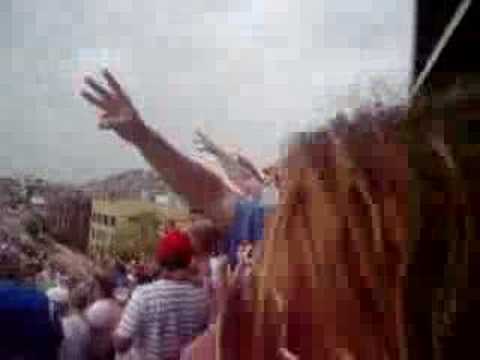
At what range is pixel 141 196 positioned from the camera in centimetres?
188

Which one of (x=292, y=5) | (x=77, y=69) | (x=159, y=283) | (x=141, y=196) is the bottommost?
(x=159, y=283)

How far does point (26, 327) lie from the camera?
57.6 inches

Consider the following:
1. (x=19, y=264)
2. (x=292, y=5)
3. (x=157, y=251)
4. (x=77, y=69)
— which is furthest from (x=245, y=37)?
(x=19, y=264)

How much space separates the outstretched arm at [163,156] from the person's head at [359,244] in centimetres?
100

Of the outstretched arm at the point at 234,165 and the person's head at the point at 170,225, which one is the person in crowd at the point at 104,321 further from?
the outstretched arm at the point at 234,165

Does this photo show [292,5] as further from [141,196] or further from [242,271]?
[242,271]

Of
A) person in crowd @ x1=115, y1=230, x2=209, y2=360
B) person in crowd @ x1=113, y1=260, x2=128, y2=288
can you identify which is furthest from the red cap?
person in crowd @ x1=113, y1=260, x2=128, y2=288

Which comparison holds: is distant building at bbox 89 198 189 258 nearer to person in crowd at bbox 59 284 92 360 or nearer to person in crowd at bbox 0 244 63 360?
person in crowd at bbox 59 284 92 360

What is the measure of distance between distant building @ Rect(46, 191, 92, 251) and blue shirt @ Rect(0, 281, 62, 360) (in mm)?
340

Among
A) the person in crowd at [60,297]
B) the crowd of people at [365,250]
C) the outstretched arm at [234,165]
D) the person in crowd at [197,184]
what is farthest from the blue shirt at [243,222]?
the crowd of people at [365,250]

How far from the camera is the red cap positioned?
1642 mm

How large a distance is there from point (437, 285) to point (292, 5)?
163 cm

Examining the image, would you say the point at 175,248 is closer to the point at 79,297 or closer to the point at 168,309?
the point at 168,309

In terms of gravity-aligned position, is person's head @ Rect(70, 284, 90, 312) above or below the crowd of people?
below
